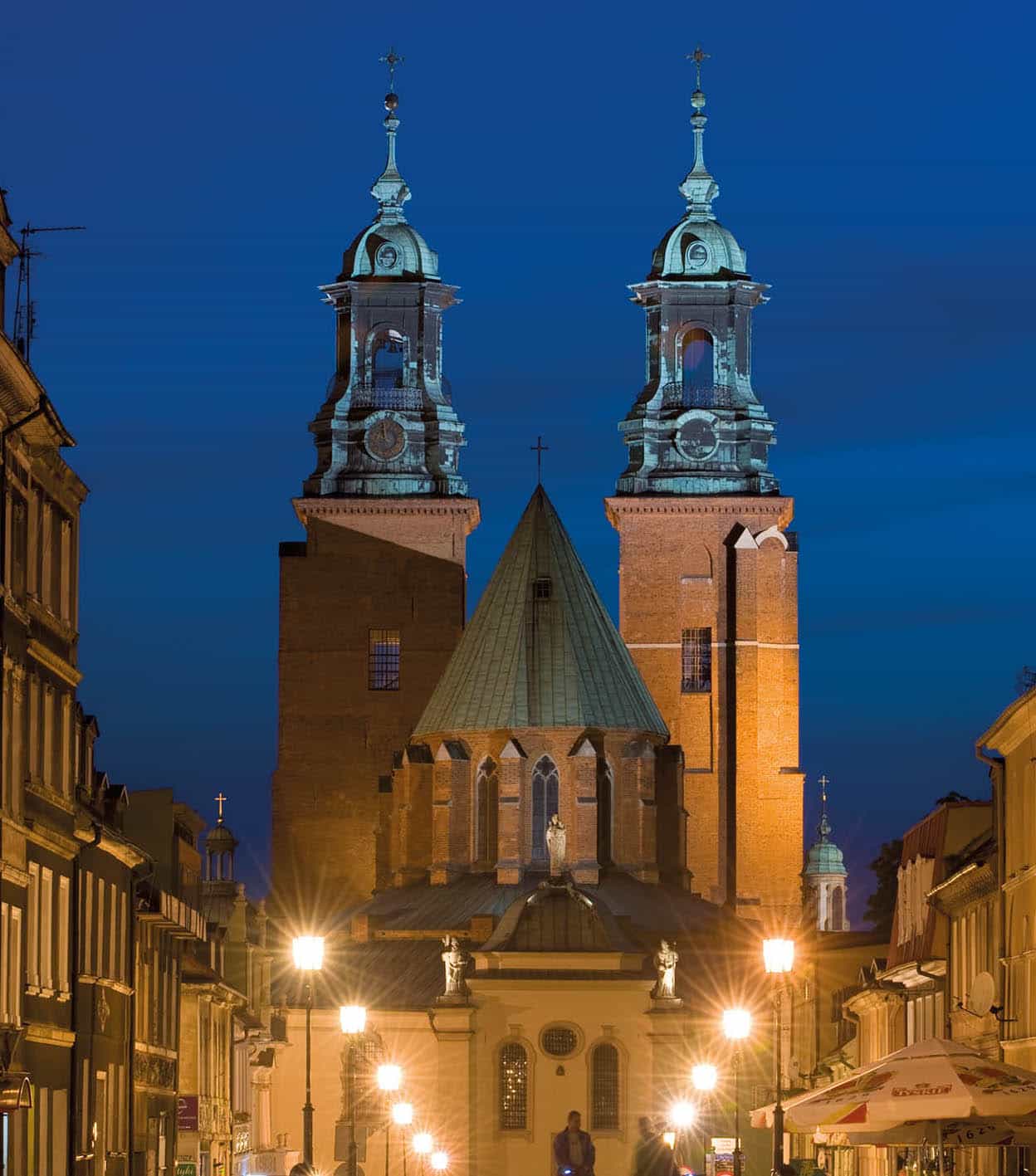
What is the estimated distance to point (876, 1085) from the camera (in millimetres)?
32656

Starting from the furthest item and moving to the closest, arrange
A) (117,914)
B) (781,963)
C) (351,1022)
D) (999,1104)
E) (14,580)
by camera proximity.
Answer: (351,1022) → (117,914) → (781,963) → (14,580) → (999,1104)

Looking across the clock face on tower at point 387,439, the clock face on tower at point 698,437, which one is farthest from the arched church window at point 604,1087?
the clock face on tower at point 387,439

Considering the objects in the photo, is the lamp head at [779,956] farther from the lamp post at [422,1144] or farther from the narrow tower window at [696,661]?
the narrow tower window at [696,661]

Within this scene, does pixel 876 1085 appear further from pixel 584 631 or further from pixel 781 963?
pixel 584 631

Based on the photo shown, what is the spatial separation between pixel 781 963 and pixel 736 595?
71152 millimetres

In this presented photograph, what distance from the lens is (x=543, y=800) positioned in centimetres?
A: 11331

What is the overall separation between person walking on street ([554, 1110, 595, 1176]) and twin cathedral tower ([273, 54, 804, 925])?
70.6 metres

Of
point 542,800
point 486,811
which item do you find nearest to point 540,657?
point 542,800

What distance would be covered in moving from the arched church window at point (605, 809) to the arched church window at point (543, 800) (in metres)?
1.64

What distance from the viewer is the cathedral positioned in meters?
109

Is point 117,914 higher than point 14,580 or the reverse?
the reverse

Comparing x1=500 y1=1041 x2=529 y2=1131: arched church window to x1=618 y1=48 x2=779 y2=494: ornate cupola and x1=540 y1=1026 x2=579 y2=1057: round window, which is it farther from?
x1=618 y1=48 x2=779 y2=494: ornate cupola

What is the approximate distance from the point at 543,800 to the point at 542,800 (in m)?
0.03

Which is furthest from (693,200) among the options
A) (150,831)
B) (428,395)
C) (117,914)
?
(117,914)
